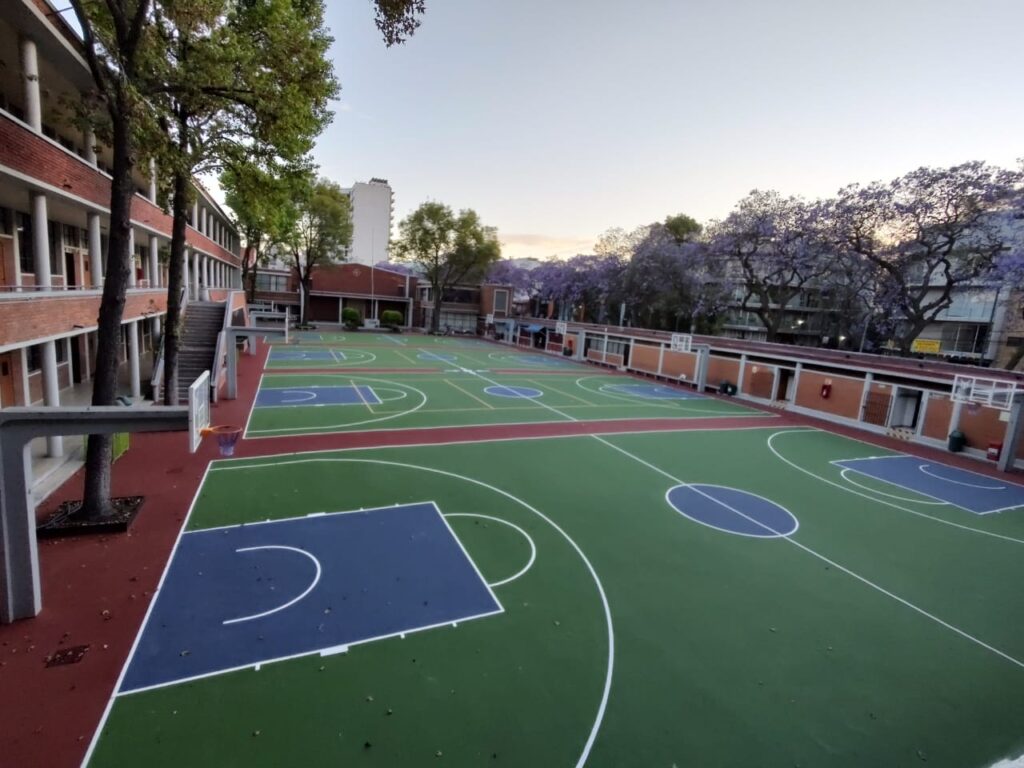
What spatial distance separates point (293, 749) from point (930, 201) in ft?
107

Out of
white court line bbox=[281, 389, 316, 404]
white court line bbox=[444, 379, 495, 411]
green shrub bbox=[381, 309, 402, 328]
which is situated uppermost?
green shrub bbox=[381, 309, 402, 328]

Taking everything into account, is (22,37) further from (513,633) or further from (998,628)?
(998,628)

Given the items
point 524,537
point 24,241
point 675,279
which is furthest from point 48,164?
point 675,279

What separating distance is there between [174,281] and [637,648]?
1482 centimetres

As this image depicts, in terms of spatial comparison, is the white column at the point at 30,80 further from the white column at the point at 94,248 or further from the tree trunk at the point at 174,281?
the white column at the point at 94,248

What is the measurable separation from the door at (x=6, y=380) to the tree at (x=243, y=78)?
24.9ft

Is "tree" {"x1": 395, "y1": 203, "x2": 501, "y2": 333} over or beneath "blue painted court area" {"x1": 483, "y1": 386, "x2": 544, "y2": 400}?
over

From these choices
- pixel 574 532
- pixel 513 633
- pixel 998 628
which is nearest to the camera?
pixel 513 633

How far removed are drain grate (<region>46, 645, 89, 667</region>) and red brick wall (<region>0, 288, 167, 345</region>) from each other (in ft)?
20.4

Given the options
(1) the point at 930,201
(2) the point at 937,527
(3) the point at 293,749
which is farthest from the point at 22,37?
(1) the point at 930,201

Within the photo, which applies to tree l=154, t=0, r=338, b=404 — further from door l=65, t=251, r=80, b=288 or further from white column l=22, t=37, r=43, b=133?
door l=65, t=251, r=80, b=288

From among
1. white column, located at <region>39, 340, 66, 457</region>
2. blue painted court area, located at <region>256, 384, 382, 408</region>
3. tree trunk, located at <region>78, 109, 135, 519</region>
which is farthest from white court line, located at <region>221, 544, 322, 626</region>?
blue painted court area, located at <region>256, 384, 382, 408</region>

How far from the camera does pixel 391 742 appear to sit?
486 cm

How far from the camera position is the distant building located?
80688 mm
